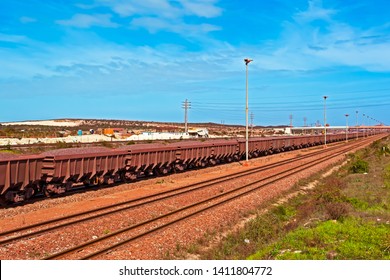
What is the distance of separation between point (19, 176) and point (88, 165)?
4355 mm

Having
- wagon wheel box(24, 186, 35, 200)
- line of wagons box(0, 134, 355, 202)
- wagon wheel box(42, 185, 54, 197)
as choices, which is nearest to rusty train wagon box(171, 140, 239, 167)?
line of wagons box(0, 134, 355, 202)

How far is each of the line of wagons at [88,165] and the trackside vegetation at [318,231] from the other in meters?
8.81

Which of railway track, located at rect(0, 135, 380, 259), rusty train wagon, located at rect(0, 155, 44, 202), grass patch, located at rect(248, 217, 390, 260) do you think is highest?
rusty train wagon, located at rect(0, 155, 44, 202)

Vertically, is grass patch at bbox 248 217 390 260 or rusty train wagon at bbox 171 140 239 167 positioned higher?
rusty train wagon at bbox 171 140 239 167

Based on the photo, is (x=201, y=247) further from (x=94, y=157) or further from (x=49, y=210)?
(x=94, y=157)

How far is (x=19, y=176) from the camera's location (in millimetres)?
17453

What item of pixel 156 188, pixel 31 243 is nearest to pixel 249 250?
pixel 31 243

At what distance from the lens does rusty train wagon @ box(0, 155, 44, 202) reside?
16.8 metres

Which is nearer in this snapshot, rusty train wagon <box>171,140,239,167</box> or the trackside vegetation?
the trackside vegetation

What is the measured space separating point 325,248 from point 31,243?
8.08 meters

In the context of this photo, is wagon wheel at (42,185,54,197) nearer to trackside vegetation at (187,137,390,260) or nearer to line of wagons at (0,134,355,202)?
line of wagons at (0,134,355,202)

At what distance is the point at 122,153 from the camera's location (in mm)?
23969

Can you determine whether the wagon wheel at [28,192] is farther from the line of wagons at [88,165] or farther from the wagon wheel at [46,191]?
the wagon wheel at [46,191]

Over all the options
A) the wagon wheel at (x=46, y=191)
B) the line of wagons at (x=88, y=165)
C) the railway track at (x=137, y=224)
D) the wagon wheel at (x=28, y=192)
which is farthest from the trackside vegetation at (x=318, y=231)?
the wagon wheel at (x=46, y=191)
